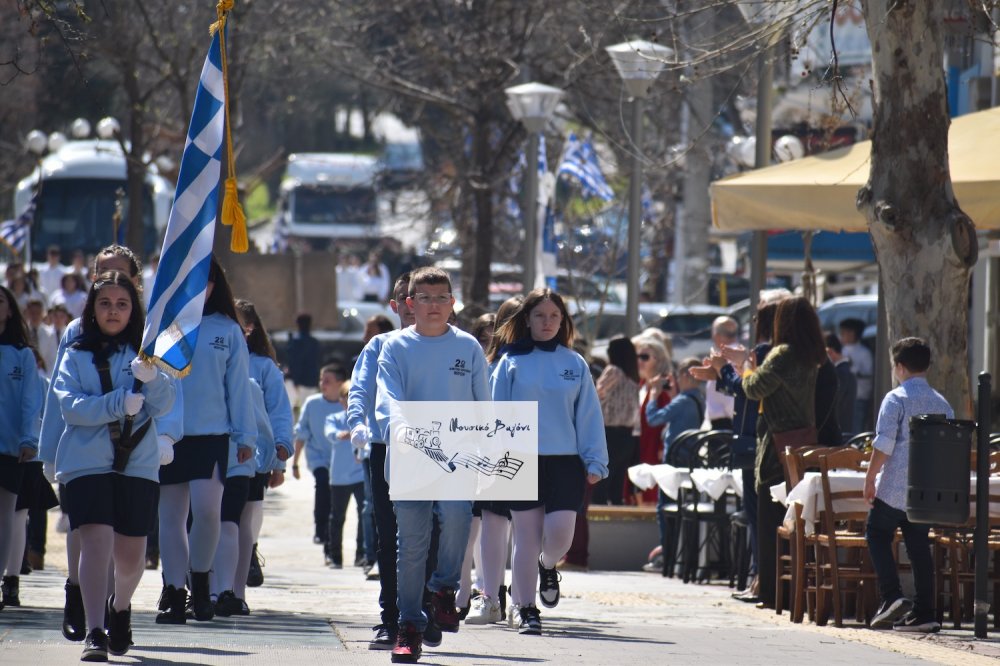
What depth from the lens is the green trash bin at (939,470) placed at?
8.93 meters

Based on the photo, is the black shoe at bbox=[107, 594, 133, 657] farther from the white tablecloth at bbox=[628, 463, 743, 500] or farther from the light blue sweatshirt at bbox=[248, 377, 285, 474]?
the white tablecloth at bbox=[628, 463, 743, 500]

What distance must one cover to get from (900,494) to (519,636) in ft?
7.23

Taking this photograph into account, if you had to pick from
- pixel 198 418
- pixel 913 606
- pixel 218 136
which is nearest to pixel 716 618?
pixel 913 606

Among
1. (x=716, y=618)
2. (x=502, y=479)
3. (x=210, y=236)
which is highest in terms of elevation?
(x=210, y=236)

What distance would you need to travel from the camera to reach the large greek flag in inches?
306

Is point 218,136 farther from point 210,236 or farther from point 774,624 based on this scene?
point 774,624

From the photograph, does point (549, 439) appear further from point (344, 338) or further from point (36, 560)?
point (344, 338)

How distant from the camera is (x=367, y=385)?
796 cm

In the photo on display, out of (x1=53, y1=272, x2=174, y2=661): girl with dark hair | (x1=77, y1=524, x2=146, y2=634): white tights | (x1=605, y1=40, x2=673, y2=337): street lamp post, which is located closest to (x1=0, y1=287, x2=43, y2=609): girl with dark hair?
(x1=53, y1=272, x2=174, y2=661): girl with dark hair

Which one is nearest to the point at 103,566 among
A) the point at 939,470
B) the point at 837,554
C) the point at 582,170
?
the point at 939,470

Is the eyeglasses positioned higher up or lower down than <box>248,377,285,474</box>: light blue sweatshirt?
higher up

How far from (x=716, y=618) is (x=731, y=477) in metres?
2.39

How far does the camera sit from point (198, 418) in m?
8.95

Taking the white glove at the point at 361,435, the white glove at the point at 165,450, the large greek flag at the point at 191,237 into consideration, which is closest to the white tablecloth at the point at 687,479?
the white glove at the point at 361,435
